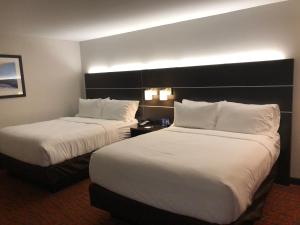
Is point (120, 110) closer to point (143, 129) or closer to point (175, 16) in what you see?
point (143, 129)

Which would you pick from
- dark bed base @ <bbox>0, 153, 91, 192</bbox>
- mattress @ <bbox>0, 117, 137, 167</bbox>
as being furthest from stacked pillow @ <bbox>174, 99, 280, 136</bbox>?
dark bed base @ <bbox>0, 153, 91, 192</bbox>

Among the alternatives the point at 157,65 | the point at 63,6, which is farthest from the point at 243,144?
the point at 63,6

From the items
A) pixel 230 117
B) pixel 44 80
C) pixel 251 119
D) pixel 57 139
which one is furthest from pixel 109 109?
pixel 251 119

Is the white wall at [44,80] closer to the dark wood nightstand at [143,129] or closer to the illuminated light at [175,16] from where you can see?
the illuminated light at [175,16]

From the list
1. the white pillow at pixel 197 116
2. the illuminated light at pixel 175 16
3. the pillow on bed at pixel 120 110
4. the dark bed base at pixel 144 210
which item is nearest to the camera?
the dark bed base at pixel 144 210

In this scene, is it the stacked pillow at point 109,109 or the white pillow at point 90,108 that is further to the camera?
the white pillow at point 90,108

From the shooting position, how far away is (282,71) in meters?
2.89

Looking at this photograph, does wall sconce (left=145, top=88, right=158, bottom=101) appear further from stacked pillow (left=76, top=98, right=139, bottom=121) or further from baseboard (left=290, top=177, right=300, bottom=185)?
baseboard (left=290, top=177, right=300, bottom=185)

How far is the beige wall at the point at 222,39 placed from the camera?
2.87m

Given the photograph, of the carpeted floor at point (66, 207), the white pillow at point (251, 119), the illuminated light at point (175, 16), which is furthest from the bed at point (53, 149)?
the white pillow at point (251, 119)

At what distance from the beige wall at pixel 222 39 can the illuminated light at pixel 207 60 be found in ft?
0.11

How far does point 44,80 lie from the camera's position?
15.2 ft

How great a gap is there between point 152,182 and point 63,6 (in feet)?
7.09

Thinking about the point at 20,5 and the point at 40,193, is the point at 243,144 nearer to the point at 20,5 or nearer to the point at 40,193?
the point at 40,193
